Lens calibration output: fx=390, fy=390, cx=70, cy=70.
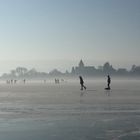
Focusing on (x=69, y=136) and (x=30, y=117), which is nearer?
(x=69, y=136)

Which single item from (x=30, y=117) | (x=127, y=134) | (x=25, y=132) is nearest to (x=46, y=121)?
(x=30, y=117)

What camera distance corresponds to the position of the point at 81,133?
13211 mm

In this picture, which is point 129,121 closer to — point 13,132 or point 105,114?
point 105,114

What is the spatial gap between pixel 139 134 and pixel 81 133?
6.34 feet

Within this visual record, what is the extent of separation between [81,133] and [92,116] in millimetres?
4770

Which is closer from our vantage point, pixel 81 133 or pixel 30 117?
pixel 81 133

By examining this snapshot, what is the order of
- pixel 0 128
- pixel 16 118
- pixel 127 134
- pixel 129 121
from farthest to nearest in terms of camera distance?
pixel 16 118
pixel 129 121
pixel 0 128
pixel 127 134

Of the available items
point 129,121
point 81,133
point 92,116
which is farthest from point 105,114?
point 81,133

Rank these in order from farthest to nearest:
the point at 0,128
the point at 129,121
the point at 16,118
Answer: the point at 16,118 < the point at 129,121 < the point at 0,128

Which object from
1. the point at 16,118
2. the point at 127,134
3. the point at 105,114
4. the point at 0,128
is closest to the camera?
the point at 127,134

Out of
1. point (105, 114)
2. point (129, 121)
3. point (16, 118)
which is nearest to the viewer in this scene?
point (129, 121)

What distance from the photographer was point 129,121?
1603cm

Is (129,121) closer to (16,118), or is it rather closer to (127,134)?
(127,134)

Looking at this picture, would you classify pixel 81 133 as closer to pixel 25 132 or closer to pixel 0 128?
pixel 25 132
